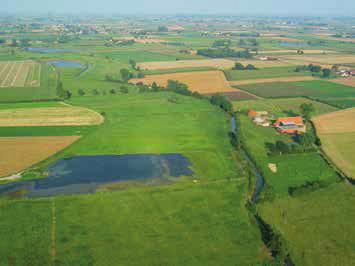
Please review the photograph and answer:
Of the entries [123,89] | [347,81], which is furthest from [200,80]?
[347,81]

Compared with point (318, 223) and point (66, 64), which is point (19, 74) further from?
point (318, 223)

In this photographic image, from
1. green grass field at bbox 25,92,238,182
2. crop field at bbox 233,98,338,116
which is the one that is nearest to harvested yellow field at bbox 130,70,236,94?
green grass field at bbox 25,92,238,182

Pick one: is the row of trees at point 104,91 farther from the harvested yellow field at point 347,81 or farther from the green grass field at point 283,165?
the harvested yellow field at point 347,81


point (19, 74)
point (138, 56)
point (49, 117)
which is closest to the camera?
point (49, 117)

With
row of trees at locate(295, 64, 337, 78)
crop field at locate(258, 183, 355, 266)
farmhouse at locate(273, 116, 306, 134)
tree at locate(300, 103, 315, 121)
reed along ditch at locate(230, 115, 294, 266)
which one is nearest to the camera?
reed along ditch at locate(230, 115, 294, 266)

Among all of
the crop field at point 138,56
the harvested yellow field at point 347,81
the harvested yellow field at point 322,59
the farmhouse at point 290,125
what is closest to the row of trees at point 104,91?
the farmhouse at point 290,125

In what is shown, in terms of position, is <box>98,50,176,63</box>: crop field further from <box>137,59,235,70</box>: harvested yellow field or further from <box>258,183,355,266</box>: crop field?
<box>258,183,355,266</box>: crop field
